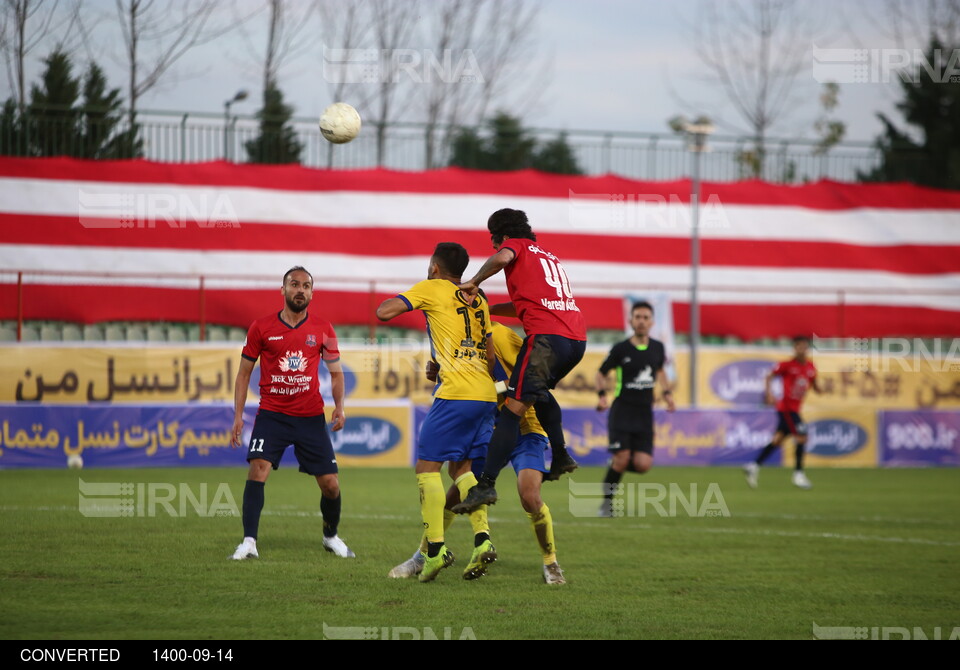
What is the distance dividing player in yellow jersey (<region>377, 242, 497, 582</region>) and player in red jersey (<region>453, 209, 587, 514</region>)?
15 cm

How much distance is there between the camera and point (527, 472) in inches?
310

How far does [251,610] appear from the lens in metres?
6.37

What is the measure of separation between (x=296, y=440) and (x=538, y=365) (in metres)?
2.28

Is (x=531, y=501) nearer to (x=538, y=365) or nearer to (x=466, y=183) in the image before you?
(x=538, y=365)

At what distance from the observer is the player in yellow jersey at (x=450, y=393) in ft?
25.2

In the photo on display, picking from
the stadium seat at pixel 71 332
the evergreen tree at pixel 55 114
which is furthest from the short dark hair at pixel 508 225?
the evergreen tree at pixel 55 114

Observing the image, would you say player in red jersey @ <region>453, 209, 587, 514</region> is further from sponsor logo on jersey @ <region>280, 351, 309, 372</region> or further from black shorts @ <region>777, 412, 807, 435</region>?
black shorts @ <region>777, 412, 807, 435</region>

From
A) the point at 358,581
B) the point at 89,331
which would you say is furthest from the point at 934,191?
the point at 358,581

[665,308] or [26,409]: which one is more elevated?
[665,308]

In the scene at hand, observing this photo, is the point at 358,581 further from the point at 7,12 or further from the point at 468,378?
the point at 7,12

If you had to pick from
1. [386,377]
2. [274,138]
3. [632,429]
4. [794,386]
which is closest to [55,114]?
[274,138]

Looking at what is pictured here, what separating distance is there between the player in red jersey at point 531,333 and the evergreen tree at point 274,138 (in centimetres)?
2054

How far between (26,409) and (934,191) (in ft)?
79.1

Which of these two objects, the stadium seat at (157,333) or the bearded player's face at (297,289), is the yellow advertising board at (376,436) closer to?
the stadium seat at (157,333)
